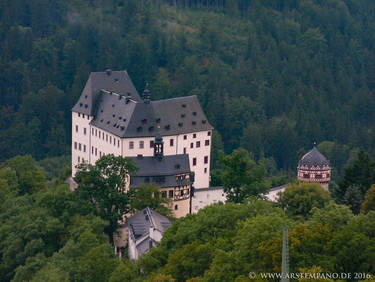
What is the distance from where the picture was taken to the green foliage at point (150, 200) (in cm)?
8719

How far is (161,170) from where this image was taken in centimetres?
9156

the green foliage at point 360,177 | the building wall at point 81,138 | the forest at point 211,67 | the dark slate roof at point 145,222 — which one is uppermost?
the green foliage at point 360,177

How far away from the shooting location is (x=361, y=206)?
8069 cm

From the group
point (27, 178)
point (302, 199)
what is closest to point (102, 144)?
point (27, 178)

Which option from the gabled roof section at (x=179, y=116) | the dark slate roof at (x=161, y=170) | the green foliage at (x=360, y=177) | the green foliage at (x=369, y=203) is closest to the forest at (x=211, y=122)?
the green foliage at (x=360, y=177)

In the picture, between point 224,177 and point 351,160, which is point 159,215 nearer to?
point 224,177

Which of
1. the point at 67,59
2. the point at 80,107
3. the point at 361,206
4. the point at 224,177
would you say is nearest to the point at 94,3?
the point at 67,59

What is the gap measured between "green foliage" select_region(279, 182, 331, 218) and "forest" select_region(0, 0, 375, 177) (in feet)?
158

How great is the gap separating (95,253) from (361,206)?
20.5m

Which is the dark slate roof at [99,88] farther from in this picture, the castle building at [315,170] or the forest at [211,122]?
the castle building at [315,170]

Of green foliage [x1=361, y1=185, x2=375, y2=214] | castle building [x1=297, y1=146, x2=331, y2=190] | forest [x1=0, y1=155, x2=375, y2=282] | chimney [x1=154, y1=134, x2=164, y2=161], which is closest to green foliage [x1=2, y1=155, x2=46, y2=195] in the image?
forest [x1=0, y1=155, x2=375, y2=282]

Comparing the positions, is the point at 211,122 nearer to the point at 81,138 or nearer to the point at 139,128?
the point at 81,138

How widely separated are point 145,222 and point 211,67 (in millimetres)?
90478

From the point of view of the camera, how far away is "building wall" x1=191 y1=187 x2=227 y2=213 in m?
95.6
